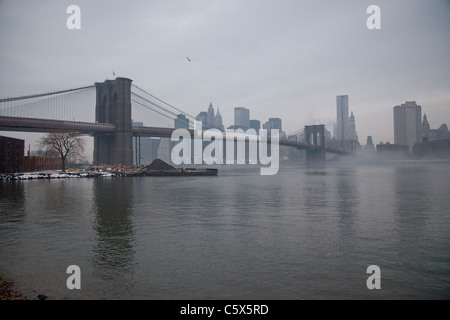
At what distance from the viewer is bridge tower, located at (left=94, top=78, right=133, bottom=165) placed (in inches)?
3420

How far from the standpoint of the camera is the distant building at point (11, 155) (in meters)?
64.8

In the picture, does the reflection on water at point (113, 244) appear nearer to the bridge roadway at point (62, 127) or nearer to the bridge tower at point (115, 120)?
the bridge roadway at point (62, 127)

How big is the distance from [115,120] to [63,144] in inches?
737

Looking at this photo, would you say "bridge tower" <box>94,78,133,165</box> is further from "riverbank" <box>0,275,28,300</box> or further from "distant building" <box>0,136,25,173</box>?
"riverbank" <box>0,275,28,300</box>

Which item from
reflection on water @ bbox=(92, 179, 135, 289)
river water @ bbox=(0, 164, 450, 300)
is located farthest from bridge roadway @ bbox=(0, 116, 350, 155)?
reflection on water @ bbox=(92, 179, 135, 289)

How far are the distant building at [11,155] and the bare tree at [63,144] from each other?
425cm

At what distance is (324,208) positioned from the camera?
76.6ft

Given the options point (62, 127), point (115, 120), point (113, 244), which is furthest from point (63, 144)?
point (113, 244)

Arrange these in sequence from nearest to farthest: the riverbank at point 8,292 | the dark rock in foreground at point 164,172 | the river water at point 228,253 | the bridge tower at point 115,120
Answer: the riverbank at point 8,292, the river water at point 228,253, the dark rock in foreground at point 164,172, the bridge tower at point 115,120

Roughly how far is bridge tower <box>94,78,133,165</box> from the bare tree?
11.7 meters

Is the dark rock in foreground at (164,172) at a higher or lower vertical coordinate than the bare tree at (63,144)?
lower

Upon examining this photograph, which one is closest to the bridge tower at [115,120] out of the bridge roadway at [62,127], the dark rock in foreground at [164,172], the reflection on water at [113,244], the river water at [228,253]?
the bridge roadway at [62,127]

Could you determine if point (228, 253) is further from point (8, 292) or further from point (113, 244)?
point (8, 292)

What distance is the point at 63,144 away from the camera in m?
72.6
